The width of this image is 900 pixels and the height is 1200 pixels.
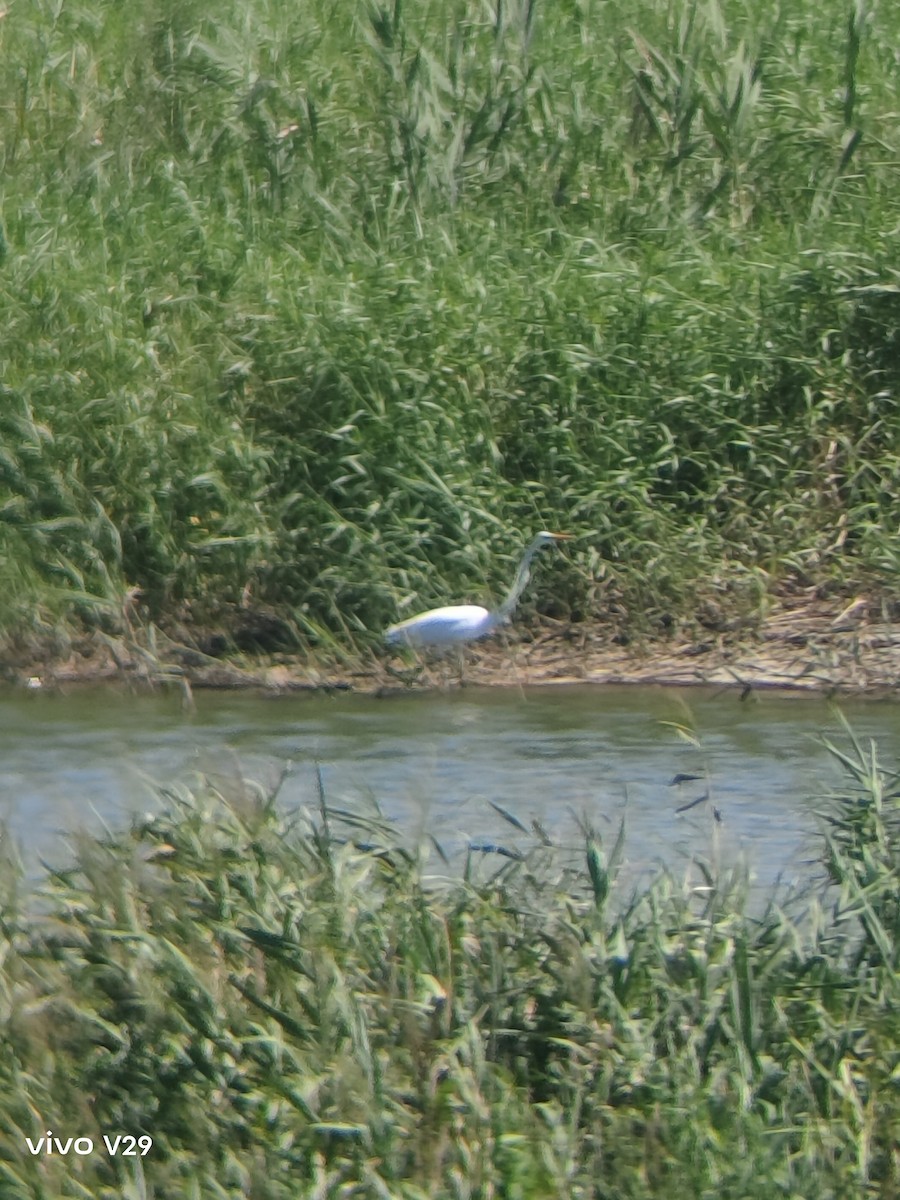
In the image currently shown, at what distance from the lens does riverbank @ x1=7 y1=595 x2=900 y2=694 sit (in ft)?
26.8

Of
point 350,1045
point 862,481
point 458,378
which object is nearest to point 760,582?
point 862,481

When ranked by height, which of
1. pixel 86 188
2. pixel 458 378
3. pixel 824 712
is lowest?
pixel 824 712

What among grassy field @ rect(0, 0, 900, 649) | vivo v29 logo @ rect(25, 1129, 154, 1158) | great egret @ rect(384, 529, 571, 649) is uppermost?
grassy field @ rect(0, 0, 900, 649)

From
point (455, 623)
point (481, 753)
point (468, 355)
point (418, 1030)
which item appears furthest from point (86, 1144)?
point (468, 355)

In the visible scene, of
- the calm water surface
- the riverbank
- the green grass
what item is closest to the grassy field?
the riverbank

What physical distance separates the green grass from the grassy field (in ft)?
13.0

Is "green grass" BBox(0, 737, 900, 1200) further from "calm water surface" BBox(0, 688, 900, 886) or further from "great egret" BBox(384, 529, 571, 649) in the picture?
"great egret" BBox(384, 529, 571, 649)

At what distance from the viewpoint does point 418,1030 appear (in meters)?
4.04

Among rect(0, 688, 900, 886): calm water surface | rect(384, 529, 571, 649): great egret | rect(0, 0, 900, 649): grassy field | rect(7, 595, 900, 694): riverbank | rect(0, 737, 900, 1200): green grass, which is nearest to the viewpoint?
rect(0, 737, 900, 1200): green grass

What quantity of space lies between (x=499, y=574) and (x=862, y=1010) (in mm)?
4476

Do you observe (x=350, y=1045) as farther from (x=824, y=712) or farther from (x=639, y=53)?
(x=639, y=53)

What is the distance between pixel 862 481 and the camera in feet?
28.5

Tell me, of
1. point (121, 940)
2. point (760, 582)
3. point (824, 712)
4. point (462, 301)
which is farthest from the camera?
point (462, 301)

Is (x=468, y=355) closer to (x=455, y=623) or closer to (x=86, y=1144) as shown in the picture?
(x=455, y=623)
